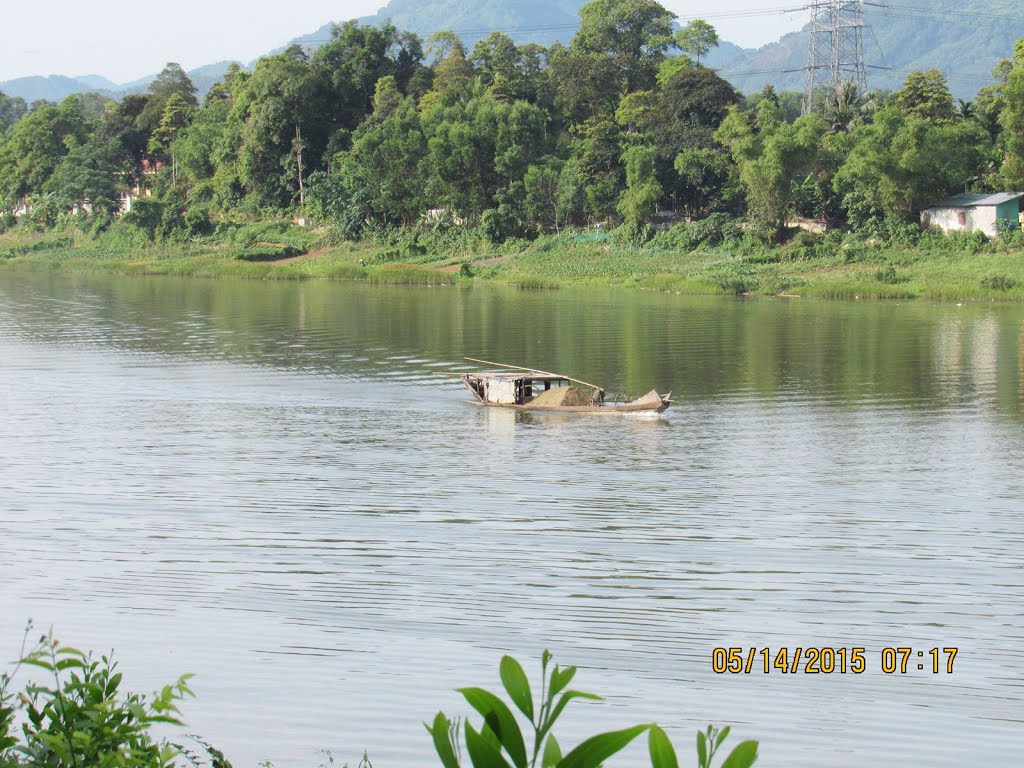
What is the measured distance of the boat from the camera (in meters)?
18.8

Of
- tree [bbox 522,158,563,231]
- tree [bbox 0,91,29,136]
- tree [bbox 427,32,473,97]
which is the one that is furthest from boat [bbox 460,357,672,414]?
tree [bbox 0,91,29,136]

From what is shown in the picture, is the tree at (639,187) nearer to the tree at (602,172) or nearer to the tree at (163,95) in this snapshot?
the tree at (602,172)

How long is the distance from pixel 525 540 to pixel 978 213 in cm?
3512

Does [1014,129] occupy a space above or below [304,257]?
above

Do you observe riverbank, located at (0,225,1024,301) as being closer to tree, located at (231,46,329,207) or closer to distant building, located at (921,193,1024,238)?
distant building, located at (921,193,1024,238)

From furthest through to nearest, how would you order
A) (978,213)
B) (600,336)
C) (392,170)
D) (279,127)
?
(279,127) < (392,170) < (978,213) < (600,336)

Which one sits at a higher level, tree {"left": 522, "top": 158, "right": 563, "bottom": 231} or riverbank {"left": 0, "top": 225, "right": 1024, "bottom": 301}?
tree {"left": 522, "top": 158, "right": 563, "bottom": 231}

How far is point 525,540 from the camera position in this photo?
451 inches

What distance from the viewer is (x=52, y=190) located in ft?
225

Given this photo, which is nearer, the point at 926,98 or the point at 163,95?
the point at 926,98

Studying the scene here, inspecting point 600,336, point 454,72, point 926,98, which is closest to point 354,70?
point 454,72

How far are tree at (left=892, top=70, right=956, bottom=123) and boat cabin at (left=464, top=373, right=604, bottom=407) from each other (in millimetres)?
32451

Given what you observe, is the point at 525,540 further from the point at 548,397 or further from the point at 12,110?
the point at 12,110

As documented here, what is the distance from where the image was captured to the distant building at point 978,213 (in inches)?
1634
